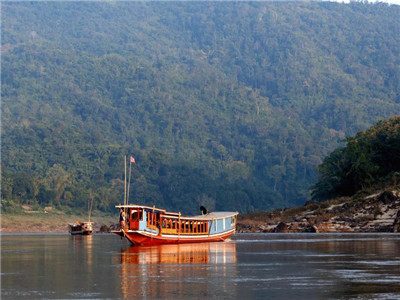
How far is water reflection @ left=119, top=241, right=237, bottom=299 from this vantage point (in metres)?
33.5

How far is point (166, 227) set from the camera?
71.1 m

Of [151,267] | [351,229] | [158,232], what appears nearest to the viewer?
[151,267]

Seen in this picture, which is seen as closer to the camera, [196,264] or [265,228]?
[196,264]

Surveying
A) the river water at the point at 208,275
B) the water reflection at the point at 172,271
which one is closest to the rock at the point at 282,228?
the water reflection at the point at 172,271

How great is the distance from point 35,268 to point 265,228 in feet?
230

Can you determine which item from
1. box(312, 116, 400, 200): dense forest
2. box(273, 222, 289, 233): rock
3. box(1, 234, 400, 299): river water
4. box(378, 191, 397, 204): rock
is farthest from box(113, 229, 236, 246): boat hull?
box(312, 116, 400, 200): dense forest

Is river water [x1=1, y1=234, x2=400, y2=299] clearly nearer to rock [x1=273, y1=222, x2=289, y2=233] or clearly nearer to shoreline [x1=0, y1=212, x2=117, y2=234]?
rock [x1=273, y1=222, x2=289, y2=233]

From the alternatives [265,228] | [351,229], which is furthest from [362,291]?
[265,228]

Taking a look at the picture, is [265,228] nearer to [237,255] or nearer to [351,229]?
[351,229]

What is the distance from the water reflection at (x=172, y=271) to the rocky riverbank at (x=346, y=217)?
43376 millimetres

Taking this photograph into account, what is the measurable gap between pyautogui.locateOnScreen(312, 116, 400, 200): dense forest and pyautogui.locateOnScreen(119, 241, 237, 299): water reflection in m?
63.4

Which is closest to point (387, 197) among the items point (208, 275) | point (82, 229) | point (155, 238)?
point (155, 238)

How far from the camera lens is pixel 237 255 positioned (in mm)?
55406

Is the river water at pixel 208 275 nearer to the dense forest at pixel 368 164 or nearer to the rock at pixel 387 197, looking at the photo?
the rock at pixel 387 197
